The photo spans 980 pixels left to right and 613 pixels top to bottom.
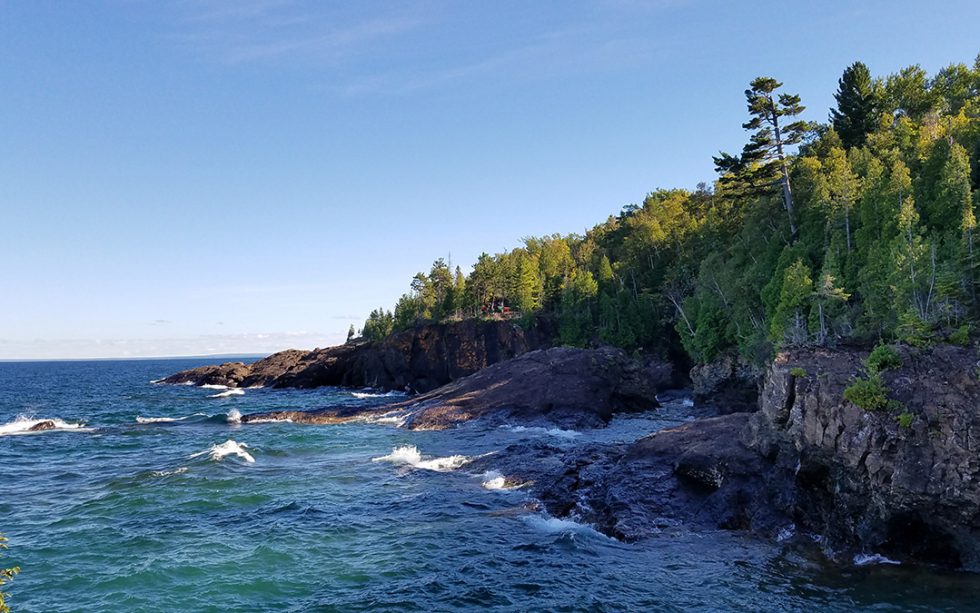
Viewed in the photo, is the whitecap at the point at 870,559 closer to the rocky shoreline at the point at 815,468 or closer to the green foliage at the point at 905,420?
the rocky shoreline at the point at 815,468

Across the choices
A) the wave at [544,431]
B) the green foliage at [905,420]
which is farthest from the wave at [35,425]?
the green foliage at [905,420]

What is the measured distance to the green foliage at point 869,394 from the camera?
2144 cm

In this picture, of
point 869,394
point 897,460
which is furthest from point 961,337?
point 897,460

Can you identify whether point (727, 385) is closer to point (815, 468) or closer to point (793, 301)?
point (793, 301)

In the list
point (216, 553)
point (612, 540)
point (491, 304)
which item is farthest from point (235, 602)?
point (491, 304)

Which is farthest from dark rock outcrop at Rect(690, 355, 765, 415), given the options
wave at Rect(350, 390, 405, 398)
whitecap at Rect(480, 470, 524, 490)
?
wave at Rect(350, 390, 405, 398)

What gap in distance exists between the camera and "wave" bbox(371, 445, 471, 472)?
37.8 meters

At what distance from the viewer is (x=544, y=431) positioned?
49.5 metres

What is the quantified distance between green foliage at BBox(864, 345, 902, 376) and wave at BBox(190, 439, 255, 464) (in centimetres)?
3866

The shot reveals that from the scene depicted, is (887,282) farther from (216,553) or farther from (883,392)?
(216,553)

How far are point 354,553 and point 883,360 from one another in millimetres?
23253

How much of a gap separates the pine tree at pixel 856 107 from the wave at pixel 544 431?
48990 millimetres

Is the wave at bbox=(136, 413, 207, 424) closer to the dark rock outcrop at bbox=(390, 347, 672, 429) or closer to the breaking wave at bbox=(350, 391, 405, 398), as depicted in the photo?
the dark rock outcrop at bbox=(390, 347, 672, 429)

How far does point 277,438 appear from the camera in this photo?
50688 millimetres
